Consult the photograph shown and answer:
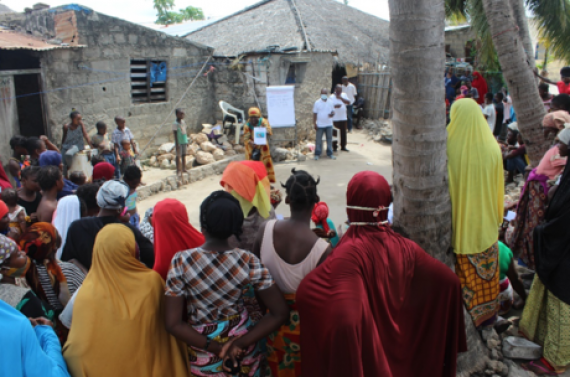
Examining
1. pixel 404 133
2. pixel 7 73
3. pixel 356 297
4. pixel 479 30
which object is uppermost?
pixel 479 30

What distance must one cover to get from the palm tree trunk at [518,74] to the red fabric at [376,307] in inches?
115

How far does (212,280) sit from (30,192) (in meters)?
2.59

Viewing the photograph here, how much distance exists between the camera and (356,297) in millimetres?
2070

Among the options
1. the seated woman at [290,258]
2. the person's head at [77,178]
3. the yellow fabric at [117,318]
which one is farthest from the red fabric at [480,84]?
the yellow fabric at [117,318]

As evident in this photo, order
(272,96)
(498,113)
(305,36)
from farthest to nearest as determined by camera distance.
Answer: (305,36) → (272,96) → (498,113)

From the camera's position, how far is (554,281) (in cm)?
314

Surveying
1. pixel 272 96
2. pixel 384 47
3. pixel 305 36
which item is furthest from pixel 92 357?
pixel 384 47

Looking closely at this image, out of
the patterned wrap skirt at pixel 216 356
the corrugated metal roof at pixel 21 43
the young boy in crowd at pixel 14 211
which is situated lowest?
the patterned wrap skirt at pixel 216 356

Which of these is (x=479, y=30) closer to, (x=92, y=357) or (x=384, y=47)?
(x=384, y=47)

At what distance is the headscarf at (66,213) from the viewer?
135 inches

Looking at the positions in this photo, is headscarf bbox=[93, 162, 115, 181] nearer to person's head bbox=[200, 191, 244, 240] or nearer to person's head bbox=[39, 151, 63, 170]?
person's head bbox=[39, 151, 63, 170]

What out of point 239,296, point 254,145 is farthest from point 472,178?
point 254,145

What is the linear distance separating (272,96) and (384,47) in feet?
26.6

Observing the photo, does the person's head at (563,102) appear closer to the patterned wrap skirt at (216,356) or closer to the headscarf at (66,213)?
the patterned wrap skirt at (216,356)
